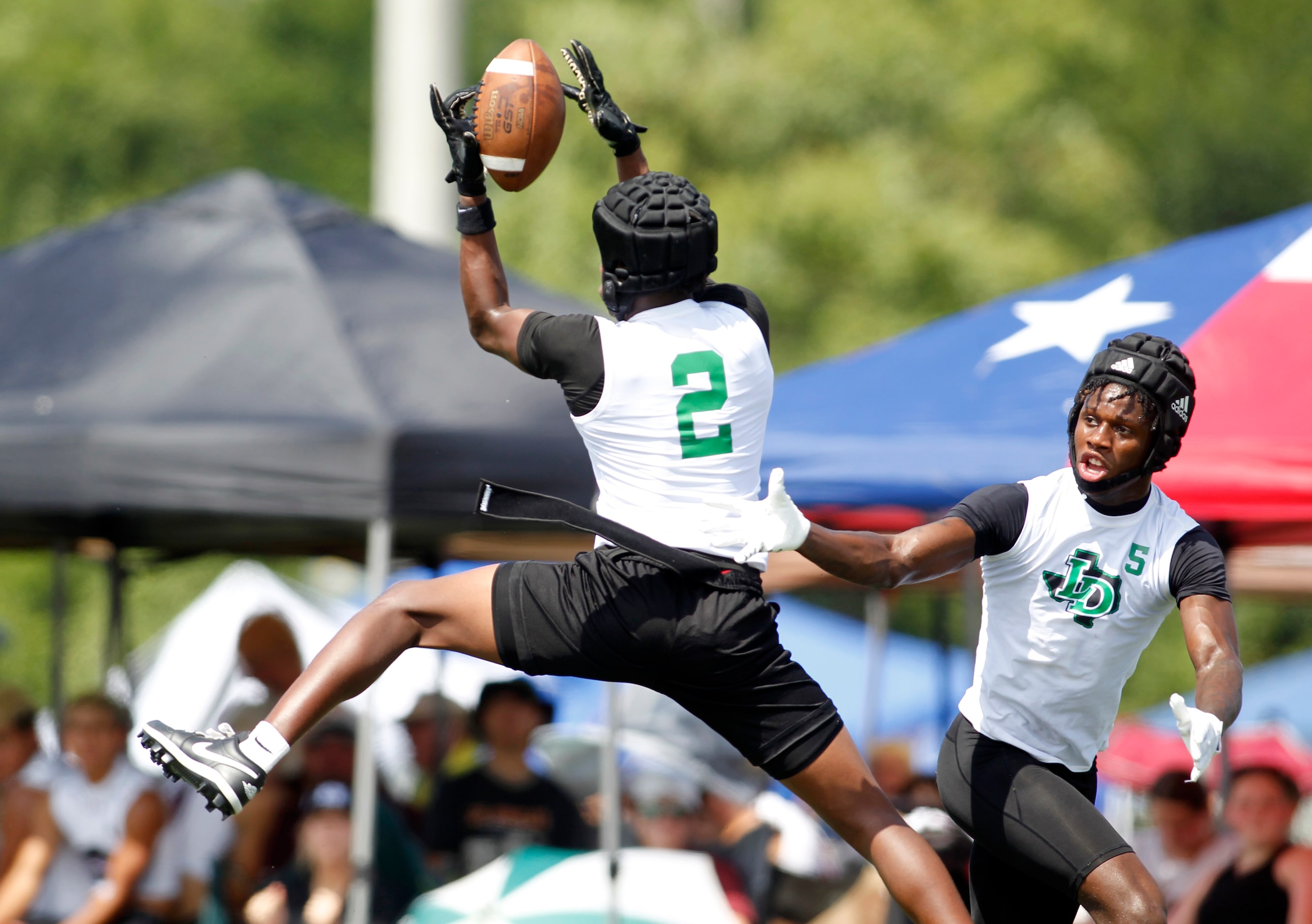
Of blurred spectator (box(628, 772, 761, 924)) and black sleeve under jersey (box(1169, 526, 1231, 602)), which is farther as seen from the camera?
blurred spectator (box(628, 772, 761, 924))

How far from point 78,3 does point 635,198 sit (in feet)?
80.0

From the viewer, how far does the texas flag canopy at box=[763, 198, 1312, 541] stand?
227 inches

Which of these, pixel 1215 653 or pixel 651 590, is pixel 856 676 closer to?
pixel 1215 653

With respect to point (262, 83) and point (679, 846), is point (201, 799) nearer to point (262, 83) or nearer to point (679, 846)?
point (679, 846)

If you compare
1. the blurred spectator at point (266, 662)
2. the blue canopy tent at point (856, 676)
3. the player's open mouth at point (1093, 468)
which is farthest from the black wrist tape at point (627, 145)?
the blue canopy tent at point (856, 676)

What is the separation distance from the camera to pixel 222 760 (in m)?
3.64

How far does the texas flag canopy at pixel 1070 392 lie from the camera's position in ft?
18.9

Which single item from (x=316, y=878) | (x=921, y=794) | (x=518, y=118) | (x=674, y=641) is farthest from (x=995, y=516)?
(x=316, y=878)

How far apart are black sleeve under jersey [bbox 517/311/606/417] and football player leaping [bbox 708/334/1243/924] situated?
0.53m

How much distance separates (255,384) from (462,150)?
3380mm

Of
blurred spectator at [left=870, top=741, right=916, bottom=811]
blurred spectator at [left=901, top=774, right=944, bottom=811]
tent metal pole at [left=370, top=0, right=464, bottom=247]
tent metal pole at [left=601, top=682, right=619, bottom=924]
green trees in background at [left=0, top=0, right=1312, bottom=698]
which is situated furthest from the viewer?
green trees in background at [left=0, top=0, right=1312, bottom=698]

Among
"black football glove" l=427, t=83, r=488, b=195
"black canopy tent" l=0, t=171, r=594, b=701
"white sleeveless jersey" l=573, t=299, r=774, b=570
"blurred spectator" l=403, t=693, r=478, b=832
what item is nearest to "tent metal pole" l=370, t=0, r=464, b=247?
"black canopy tent" l=0, t=171, r=594, b=701

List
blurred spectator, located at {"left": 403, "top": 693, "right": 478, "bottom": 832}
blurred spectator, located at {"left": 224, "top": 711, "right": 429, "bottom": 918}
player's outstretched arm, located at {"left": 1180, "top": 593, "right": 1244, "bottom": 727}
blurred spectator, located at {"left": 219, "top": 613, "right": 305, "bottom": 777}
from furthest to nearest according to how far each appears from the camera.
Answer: blurred spectator, located at {"left": 403, "top": 693, "right": 478, "bottom": 832} < blurred spectator, located at {"left": 219, "top": 613, "right": 305, "bottom": 777} < blurred spectator, located at {"left": 224, "top": 711, "right": 429, "bottom": 918} < player's outstretched arm, located at {"left": 1180, "top": 593, "right": 1244, "bottom": 727}

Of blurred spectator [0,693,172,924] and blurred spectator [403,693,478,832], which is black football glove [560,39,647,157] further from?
blurred spectator [403,693,478,832]
